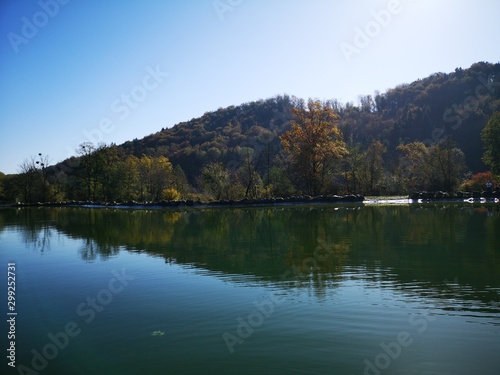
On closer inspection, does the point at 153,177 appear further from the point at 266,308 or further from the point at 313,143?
the point at 266,308

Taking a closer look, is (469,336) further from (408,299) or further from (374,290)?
(374,290)

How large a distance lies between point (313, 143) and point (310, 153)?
35.2 inches

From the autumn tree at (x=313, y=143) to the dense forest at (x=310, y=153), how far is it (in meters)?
0.08

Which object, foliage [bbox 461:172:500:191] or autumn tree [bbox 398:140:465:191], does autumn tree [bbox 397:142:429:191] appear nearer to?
autumn tree [bbox 398:140:465:191]

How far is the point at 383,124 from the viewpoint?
71562 millimetres

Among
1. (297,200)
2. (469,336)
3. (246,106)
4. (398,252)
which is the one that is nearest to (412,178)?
(297,200)

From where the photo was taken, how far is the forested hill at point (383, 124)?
196ft

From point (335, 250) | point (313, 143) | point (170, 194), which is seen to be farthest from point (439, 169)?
point (335, 250)

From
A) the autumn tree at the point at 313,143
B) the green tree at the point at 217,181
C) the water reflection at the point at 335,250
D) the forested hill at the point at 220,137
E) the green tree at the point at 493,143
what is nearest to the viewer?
the water reflection at the point at 335,250

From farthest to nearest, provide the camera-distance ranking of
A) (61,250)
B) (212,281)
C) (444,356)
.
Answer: (61,250) < (212,281) < (444,356)

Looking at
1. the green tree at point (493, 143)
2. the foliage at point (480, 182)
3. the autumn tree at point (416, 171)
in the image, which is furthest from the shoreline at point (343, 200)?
the green tree at point (493, 143)

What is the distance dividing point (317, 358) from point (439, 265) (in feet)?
15.4

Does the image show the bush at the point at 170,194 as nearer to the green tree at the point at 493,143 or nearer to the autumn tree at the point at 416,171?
the autumn tree at the point at 416,171

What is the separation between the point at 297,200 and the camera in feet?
99.6
